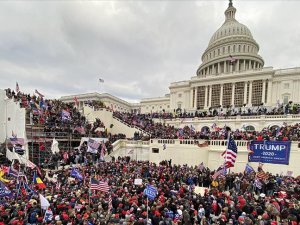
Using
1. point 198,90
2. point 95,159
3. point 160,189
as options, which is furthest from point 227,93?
point 160,189

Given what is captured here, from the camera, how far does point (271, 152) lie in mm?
17391

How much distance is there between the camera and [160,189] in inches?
472

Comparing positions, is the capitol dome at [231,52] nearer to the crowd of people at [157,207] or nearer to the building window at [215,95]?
the building window at [215,95]

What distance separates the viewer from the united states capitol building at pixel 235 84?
1799 inches

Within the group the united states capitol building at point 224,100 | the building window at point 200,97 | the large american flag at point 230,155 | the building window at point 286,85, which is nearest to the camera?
the large american flag at point 230,155

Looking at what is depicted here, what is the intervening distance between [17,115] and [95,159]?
11.4 m

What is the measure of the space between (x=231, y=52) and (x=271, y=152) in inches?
2428

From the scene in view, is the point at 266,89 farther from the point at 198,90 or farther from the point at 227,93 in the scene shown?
the point at 198,90

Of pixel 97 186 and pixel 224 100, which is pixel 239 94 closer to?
pixel 224 100

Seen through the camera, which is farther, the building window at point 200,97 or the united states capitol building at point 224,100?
the building window at point 200,97

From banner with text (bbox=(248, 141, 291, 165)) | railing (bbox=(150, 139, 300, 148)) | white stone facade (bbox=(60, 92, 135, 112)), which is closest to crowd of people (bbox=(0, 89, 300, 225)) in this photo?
banner with text (bbox=(248, 141, 291, 165))

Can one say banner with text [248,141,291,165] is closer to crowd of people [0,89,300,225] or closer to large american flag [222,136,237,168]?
crowd of people [0,89,300,225]

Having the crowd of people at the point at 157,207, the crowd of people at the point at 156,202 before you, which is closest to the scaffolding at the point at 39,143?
the crowd of people at the point at 156,202

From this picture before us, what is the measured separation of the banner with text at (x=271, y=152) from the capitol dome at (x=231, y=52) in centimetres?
5090
